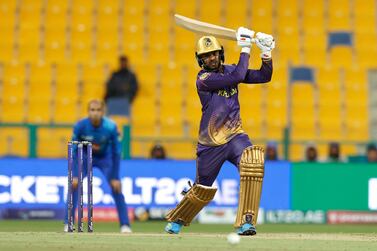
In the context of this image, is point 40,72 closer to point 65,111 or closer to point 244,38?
point 65,111

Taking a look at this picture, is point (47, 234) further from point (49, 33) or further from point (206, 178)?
point (49, 33)

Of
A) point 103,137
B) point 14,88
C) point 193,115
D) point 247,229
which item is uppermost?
point 14,88

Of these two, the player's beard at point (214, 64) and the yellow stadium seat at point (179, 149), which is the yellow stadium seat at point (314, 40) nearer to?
the yellow stadium seat at point (179, 149)

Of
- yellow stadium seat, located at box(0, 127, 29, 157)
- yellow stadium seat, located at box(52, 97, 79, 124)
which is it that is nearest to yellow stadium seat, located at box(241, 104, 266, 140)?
yellow stadium seat, located at box(52, 97, 79, 124)

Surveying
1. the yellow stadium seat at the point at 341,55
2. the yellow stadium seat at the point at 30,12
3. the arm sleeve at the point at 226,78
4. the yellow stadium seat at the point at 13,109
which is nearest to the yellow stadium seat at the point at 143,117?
the yellow stadium seat at the point at 13,109

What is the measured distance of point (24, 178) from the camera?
665 inches

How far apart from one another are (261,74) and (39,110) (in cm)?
1074

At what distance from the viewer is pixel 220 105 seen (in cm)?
1072

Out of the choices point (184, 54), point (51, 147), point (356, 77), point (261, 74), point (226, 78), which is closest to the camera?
point (226, 78)

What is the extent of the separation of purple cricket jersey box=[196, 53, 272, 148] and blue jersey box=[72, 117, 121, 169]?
9.39 ft

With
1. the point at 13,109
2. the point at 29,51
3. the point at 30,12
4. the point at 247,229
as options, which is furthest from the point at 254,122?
the point at 247,229

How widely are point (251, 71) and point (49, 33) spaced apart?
12367mm

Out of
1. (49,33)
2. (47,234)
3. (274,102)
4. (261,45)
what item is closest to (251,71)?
(261,45)

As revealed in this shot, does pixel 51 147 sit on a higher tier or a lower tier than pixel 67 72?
lower
